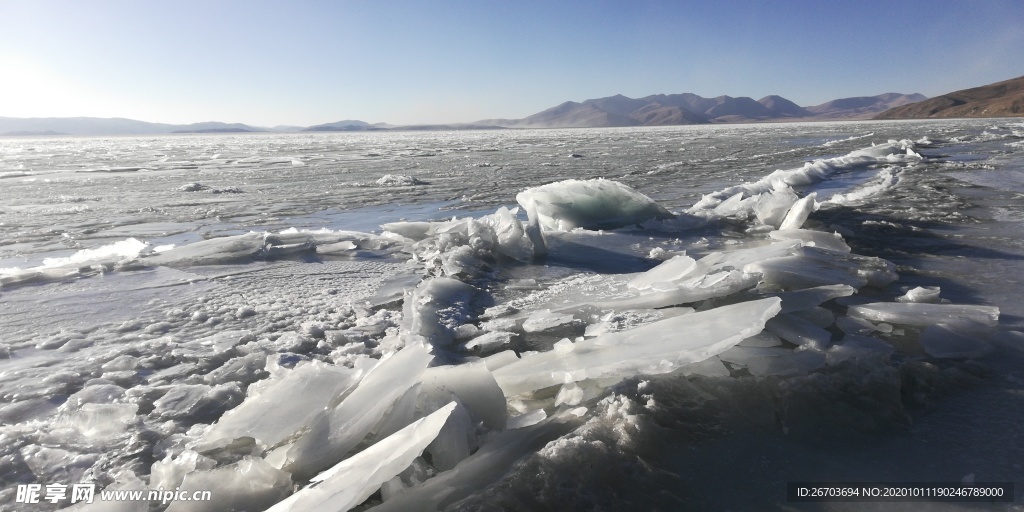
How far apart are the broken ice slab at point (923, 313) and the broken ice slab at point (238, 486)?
7.72 ft

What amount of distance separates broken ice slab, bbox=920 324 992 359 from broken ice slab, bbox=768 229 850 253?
144cm

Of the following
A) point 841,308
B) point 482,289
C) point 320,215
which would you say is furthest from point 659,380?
point 320,215

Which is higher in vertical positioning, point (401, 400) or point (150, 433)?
point (401, 400)

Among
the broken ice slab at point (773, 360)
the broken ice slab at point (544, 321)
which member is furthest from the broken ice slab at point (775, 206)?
the broken ice slab at point (773, 360)

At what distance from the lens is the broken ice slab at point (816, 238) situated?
11.8 feet

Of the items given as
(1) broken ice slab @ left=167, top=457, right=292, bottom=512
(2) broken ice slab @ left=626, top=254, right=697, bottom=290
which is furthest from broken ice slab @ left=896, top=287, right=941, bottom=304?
(1) broken ice slab @ left=167, top=457, right=292, bottom=512

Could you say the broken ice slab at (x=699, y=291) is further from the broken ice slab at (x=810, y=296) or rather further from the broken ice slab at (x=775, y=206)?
the broken ice slab at (x=775, y=206)

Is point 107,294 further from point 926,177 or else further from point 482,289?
point 926,177

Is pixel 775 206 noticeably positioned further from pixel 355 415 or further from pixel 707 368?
pixel 355 415

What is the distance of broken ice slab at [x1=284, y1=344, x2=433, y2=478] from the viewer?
56.1 inches

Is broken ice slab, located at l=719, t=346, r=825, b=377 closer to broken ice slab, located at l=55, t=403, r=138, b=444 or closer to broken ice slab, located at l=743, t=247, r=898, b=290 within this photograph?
broken ice slab, located at l=743, t=247, r=898, b=290

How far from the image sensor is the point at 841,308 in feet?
8.23

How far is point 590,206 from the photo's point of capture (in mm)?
5102

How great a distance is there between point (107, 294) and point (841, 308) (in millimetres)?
3911
